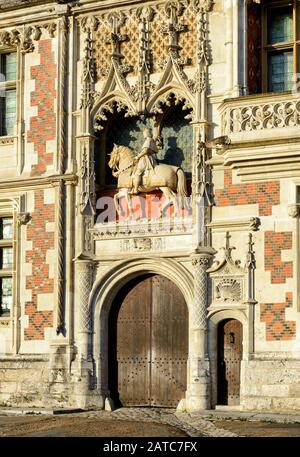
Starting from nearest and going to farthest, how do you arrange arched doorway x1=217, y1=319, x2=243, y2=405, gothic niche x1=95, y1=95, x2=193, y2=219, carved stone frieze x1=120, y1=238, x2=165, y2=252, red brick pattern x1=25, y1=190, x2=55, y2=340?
arched doorway x1=217, y1=319, x2=243, y2=405 < carved stone frieze x1=120, y1=238, x2=165, y2=252 < gothic niche x1=95, y1=95, x2=193, y2=219 < red brick pattern x1=25, y1=190, x2=55, y2=340

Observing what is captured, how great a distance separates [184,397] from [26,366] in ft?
11.8

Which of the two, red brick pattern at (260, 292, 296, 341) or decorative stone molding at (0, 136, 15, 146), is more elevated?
decorative stone molding at (0, 136, 15, 146)

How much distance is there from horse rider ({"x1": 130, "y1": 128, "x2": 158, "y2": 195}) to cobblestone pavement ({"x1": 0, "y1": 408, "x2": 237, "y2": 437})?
4.60 metres

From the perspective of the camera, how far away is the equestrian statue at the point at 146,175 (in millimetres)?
22984

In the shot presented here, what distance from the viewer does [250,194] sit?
Answer: 866 inches

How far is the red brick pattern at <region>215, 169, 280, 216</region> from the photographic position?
21766 mm

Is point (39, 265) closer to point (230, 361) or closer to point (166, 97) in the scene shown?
point (166, 97)

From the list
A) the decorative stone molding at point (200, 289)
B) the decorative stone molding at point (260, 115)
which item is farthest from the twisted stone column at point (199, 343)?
the decorative stone molding at point (260, 115)

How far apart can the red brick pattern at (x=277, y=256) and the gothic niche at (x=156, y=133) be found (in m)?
2.38

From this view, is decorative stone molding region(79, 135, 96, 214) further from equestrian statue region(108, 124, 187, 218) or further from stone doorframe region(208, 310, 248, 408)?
stone doorframe region(208, 310, 248, 408)

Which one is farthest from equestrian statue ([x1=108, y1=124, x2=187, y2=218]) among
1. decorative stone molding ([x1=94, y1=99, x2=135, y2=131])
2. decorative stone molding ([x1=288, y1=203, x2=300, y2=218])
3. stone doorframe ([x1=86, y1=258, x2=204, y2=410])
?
decorative stone molding ([x1=288, y1=203, x2=300, y2=218])

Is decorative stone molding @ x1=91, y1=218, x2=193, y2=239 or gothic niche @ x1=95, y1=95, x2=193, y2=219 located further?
gothic niche @ x1=95, y1=95, x2=193, y2=219

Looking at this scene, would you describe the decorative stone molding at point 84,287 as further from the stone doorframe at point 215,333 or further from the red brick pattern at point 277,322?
the red brick pattern at point 277,322
